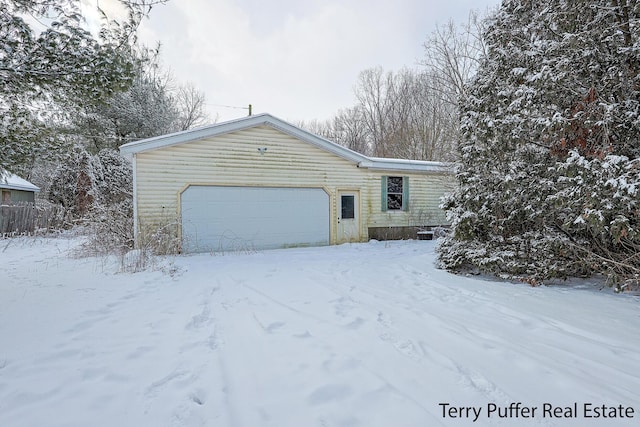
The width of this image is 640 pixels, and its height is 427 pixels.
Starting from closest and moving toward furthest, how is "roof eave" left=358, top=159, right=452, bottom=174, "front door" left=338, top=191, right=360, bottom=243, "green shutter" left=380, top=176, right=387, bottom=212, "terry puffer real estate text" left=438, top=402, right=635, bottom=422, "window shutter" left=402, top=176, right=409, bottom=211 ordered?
1. "terry puffer real estate text" left=438, top=402, right=635, bottom=422
2. "front door" left=338, top=191, right=360, bottom=243
3. "roof eave" left=358, top=159, right=452, bottom=174
4. "green shutter" left=380, top=176, right=387, bottom=212
5. "window shutter" left=402, top=176, right=409, bottom=211

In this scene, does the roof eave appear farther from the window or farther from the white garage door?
the white garage door

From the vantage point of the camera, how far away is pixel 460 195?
5875mm

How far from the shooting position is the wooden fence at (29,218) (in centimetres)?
1259

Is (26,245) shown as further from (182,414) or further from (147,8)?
(182,414)

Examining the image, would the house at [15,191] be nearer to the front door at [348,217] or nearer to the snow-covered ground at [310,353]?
the snow-covered ground at [310,353]

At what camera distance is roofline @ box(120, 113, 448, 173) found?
7.96 metres

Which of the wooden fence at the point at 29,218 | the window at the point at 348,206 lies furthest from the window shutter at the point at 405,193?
the wooden fence at the point at 29,218

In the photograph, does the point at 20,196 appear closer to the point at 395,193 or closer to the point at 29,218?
the point at 29,218

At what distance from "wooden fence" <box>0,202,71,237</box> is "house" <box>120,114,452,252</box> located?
733 cm

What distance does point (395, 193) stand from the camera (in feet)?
38.4

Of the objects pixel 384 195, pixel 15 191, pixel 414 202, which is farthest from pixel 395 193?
pixel 15 191

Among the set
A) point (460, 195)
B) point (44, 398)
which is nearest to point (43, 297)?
point (44, 398)

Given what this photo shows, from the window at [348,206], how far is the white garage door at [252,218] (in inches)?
25.4

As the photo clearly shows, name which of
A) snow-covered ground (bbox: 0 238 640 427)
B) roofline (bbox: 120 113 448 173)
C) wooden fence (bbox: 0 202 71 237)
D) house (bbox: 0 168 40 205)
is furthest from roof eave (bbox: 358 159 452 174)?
house (bbox: 0 168 40 205)
